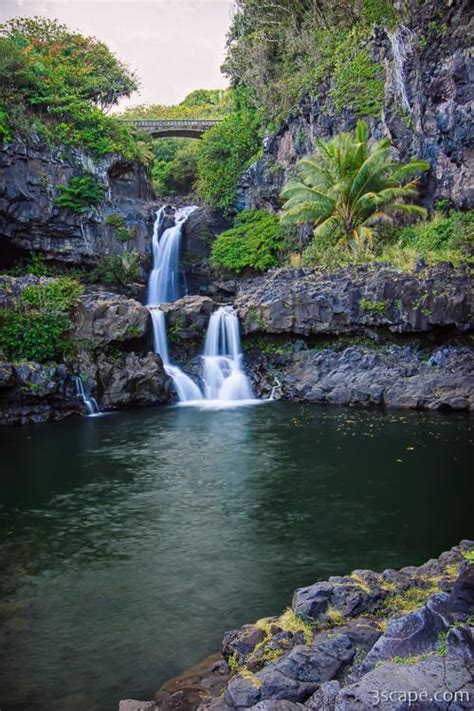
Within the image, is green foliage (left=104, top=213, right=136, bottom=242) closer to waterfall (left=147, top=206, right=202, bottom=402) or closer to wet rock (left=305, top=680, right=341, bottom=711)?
waterfall (left=147, top=206, right=202, bottom=402)

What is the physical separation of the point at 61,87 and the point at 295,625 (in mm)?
32309

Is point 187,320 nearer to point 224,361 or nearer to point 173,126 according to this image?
point 224,361

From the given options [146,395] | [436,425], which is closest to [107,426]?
[146,395]

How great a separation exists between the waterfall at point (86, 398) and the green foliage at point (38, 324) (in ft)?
3.58

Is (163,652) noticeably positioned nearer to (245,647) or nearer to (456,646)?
(245,647)

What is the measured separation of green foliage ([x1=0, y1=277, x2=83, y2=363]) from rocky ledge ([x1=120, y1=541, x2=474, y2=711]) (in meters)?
15.7

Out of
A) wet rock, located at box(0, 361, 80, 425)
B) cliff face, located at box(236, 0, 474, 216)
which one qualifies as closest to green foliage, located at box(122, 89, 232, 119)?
cliff face, located at box(236, 0, 474, 216)

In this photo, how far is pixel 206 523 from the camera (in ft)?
33.9

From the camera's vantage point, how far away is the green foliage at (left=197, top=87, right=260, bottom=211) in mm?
33688

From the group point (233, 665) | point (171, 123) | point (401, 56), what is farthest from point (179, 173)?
point (233, 665)


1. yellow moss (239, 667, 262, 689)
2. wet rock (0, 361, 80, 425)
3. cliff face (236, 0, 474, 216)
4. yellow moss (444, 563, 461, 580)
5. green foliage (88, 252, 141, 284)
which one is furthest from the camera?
green foliage (88, 252, 141, 284)

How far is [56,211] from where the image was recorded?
94.1 ft

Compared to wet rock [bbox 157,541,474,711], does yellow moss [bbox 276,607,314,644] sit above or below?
below

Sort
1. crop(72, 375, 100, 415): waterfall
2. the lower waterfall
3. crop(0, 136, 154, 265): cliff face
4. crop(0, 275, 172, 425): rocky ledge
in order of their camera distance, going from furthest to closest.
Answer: crop(0, 136, 154, 265): cliff face
the lower waterfall
crop(72, 375, 100, 415): waterfall
crop(0, 275, 172, 425): rocky ledge
